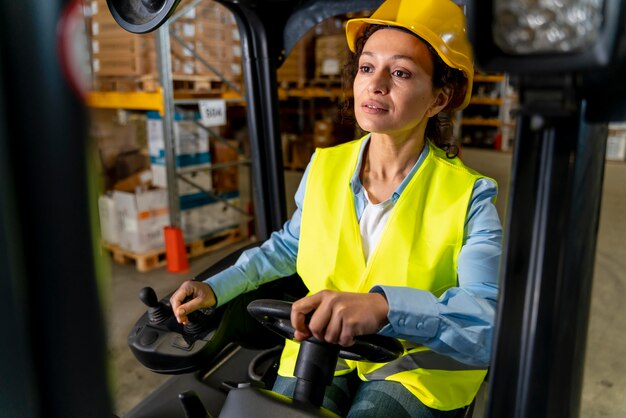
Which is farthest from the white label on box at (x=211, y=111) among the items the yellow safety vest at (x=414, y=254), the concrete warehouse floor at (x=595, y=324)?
the yellow safety vest at (x=414, y=254)

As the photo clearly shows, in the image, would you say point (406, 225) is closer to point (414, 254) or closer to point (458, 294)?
point (414, 254)

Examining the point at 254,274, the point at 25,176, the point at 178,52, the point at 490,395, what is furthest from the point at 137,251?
the point at 25,176

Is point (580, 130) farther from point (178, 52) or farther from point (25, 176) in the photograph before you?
point (178, 52)

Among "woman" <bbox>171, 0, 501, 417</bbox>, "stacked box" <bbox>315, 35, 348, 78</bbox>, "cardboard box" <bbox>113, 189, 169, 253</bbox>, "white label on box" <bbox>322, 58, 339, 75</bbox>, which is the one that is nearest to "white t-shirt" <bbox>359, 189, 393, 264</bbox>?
"woman" <bbox>171, 0, 501, 417</bbox>

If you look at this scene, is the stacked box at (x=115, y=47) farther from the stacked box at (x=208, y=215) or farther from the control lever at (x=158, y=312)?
the control lever at (x=158, y=312)

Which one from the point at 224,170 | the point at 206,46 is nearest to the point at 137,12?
the point at 206,46

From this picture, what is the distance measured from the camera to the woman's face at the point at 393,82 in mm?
1541

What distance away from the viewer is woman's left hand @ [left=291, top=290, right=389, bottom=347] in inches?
46.3

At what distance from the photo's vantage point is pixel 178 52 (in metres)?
4.87

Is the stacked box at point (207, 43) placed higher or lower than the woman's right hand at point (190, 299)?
higher

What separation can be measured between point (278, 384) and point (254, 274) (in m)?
0.36

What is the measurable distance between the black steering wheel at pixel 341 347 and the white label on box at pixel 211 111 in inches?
142

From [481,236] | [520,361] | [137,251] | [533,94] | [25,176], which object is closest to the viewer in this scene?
[25,176]

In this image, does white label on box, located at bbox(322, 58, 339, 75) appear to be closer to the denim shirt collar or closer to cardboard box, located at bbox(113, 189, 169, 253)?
cardboard box, located at bbox(113, 189, 169, 253)
